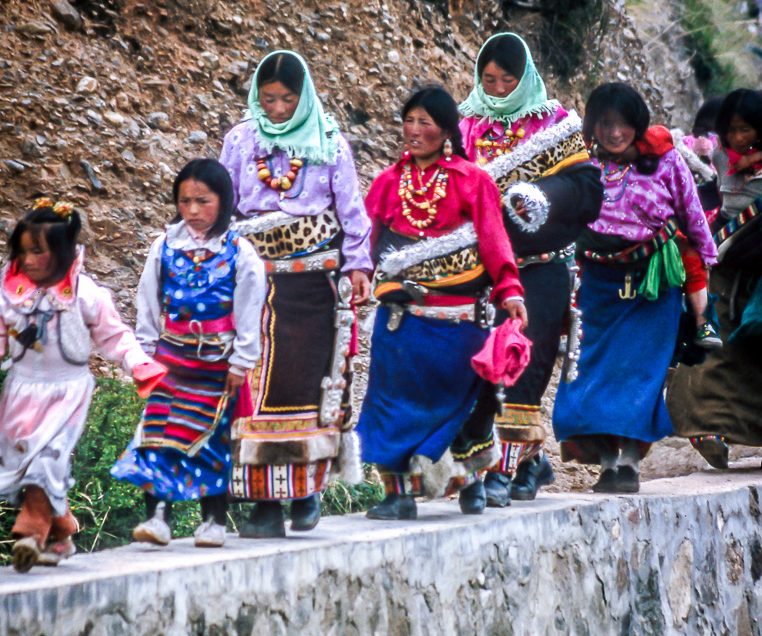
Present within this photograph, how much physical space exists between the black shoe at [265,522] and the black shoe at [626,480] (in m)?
2.24

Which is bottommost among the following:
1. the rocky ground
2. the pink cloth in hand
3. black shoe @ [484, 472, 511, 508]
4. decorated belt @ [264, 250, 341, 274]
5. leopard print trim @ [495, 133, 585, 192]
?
black shoe @ [484, 472, 511, 508]

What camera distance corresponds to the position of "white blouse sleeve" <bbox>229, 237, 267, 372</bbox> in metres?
4.69

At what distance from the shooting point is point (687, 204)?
6660 mm

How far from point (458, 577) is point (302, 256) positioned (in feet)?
4.24

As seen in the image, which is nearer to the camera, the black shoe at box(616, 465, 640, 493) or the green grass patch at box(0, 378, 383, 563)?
the green grass patch at box(0, 378, 383, 563)

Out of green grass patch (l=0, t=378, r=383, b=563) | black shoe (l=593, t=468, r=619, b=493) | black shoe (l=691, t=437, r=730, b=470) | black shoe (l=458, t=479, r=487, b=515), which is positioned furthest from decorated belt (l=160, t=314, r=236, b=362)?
black shoe (l=691, t=437, r=730, b=470)

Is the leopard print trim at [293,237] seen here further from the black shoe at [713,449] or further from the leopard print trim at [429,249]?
the black shoe at [713,449]

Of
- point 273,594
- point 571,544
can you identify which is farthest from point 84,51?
point 273,594

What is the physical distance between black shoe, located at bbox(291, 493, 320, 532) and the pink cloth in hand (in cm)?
77

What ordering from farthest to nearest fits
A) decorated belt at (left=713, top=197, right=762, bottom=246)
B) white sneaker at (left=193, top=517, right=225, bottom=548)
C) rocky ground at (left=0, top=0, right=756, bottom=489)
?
rocky ground at (left=0, top=0, right=756, bottom=489) < decorated belt at (left=713, top=197, right=762, bottom=246) < white sneaker at (left=193, top=517, right=225, bottom=548)

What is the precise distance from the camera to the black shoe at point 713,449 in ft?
26.5

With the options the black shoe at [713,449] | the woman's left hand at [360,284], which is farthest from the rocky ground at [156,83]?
the woman's left hand at [360,284]

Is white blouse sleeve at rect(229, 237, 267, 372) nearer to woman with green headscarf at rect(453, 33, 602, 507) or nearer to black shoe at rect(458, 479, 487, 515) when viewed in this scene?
black shoe at rect(458, 479, 487, 515)

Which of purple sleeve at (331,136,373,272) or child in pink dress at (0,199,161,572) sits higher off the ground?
purple sleeve at (331,136,373,272)
